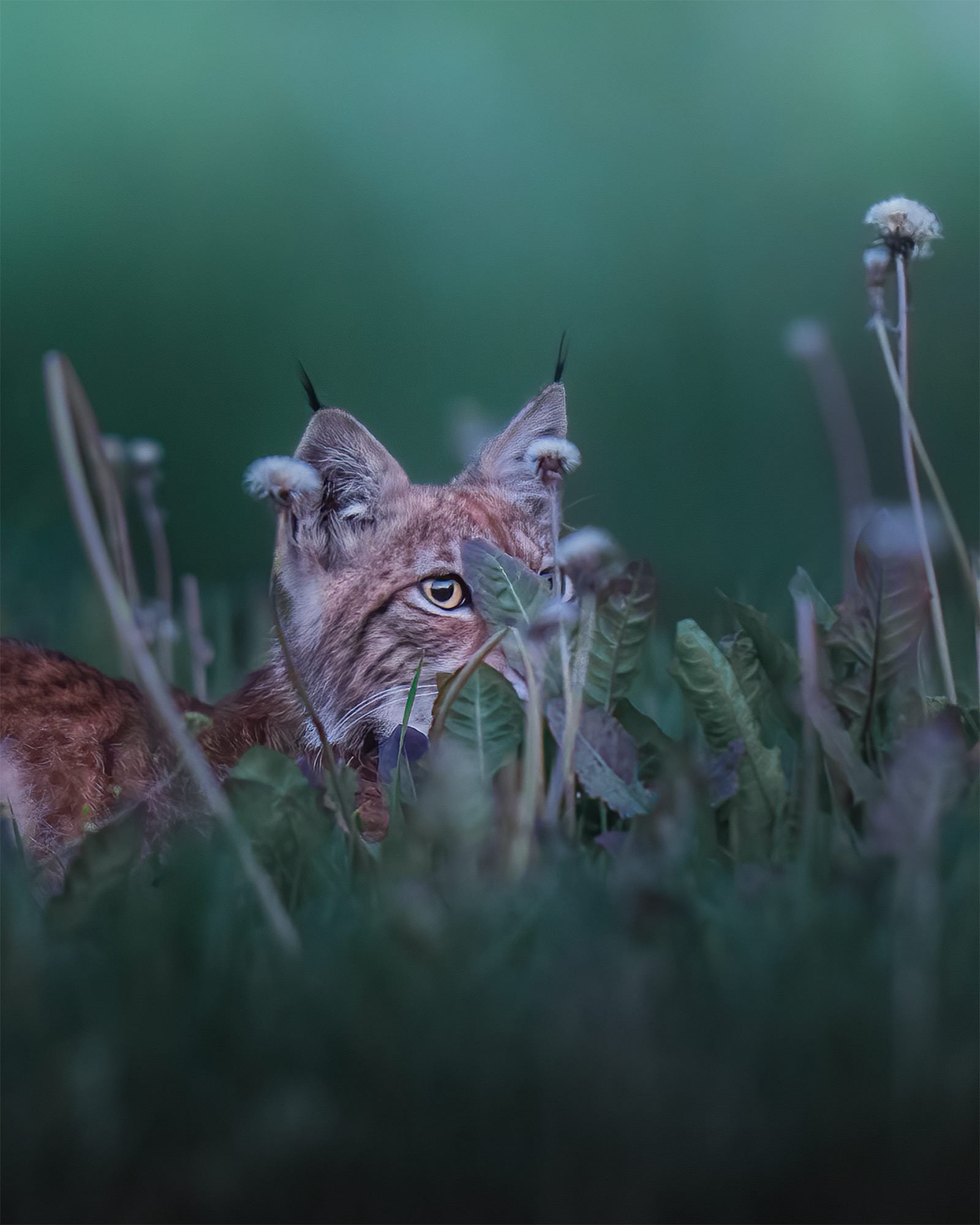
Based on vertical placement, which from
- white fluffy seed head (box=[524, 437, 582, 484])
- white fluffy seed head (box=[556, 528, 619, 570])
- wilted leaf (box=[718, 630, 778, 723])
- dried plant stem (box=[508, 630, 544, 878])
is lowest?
dried plant stem (box=[508, 630, 544, 878])

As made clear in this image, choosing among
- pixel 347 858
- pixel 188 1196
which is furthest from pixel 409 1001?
pixel 347 858

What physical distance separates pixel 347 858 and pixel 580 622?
1.37 feet

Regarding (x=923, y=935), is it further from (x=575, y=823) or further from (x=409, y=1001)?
(x=575, y=823)

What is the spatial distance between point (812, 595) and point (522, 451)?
3.06 feet

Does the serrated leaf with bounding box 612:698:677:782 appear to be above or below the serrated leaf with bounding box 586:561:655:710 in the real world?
below

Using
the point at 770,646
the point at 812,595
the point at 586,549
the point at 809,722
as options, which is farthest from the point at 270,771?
the point at 812,595

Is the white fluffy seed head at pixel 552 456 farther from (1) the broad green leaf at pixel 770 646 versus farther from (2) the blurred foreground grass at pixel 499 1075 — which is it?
(2) the blurred foreground grass at pixel 499 1075

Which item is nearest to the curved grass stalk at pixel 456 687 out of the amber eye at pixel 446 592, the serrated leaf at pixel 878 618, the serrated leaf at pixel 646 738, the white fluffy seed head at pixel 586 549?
the white fluffy seed head at pixel 586 549

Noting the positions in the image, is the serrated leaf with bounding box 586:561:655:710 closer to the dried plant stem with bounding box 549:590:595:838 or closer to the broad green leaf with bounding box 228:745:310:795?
the dried plant stem with bounding box 549:590:595:838

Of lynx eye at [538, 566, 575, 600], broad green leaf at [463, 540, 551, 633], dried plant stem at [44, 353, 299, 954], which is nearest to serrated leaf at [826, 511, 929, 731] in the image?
broad green leaf at [463, 540, 551, 633]

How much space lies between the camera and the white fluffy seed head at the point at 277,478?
51.6 inches

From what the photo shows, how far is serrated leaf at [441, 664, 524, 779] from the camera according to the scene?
5.09 feet

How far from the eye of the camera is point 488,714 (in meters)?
1.56

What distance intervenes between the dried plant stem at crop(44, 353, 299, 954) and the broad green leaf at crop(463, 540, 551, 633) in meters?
0.58
